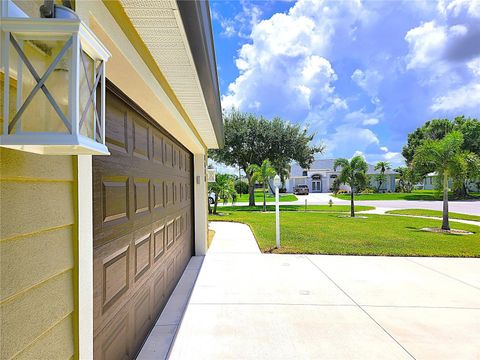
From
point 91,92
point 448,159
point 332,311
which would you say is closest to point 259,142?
point 448,159

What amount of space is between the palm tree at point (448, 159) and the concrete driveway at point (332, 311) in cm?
481

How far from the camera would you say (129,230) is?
2.58 m

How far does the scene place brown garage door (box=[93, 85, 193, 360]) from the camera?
2.04 m

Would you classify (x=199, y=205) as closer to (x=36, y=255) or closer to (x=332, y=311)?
(x=332, y=311)

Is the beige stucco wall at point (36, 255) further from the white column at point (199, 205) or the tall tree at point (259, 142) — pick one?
the tall tree at point (259, 142)

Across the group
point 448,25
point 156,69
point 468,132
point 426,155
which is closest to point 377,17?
point 448,25

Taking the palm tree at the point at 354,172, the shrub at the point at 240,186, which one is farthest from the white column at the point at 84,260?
the shrub at the point at 240,186

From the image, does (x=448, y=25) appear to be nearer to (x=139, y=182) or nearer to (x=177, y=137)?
(x=177, y=137)

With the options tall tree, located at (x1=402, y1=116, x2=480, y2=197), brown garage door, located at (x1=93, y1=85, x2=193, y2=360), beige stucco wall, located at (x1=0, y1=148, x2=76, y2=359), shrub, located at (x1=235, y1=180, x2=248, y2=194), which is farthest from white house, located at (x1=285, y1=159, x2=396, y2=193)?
beige stucco wall, located at (x1=0, y1=148, x2=76, y2=359)

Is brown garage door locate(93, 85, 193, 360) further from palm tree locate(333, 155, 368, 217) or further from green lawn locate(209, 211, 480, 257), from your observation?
palm tree locate(333, 155, 368, 217)

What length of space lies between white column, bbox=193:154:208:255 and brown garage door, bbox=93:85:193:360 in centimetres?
250

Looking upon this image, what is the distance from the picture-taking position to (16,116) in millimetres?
864

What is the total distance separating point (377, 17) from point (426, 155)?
20.0 ft

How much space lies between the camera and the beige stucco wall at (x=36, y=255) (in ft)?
3.15
